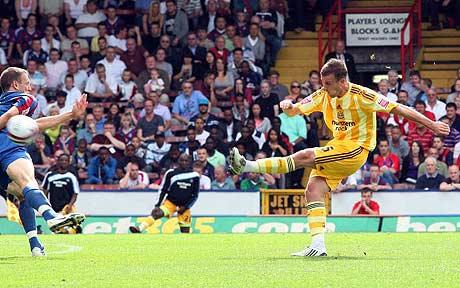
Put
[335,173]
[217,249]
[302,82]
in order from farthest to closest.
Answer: [302,82], [217,249], [335,173]

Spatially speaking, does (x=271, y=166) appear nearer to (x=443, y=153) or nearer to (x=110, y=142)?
(x=443, y=153)

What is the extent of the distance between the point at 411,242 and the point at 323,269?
5.35 m

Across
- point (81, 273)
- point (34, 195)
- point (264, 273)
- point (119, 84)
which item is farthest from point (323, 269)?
point (119, 84)

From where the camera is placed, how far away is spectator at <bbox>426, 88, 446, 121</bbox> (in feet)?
82.4

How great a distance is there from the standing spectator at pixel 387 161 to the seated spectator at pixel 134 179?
15.6ft

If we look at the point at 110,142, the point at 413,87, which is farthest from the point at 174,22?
the point at 413,87

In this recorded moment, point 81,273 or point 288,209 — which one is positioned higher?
point 81,273

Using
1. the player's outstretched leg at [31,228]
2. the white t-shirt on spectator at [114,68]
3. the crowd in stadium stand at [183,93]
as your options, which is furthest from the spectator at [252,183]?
the player's outstretched leg at [31,228]

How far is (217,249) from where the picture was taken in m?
14.4


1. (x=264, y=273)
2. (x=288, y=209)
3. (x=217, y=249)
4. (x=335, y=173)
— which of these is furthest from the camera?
(x=288, y=209)

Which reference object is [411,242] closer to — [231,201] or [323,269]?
[323,269]

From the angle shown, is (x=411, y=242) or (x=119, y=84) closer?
(x=411, y=242)

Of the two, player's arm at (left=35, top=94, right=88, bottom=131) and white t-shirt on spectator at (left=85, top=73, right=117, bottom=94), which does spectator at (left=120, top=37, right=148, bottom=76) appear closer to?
white t-shirt on spectator at (left=85, top=73, right=117, bottom=94)

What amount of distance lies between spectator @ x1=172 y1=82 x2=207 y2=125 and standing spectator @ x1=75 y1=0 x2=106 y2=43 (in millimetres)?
3411
